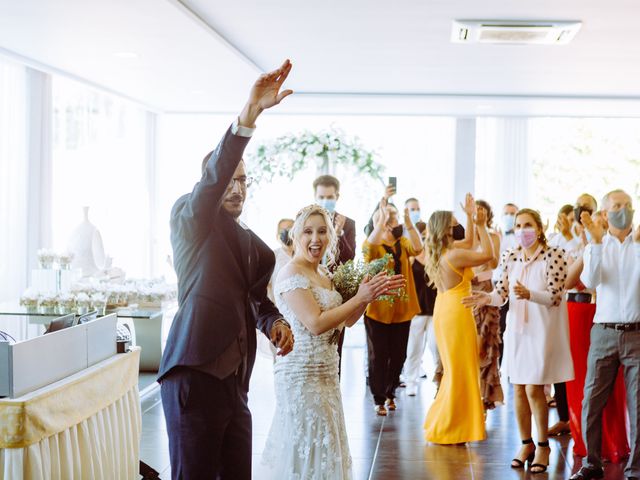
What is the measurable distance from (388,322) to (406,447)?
51.9 inches

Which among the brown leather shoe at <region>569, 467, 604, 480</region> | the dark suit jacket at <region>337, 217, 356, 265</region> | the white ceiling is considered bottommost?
the brown leather shoe at <region>569, 467, 604, 480</region>

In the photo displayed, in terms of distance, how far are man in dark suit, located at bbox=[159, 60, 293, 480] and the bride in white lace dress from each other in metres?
0.89

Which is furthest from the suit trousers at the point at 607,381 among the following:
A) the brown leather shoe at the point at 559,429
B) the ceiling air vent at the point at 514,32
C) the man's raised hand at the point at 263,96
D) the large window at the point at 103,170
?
the large window at the point at 103,170

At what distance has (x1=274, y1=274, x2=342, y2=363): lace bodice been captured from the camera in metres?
3.76

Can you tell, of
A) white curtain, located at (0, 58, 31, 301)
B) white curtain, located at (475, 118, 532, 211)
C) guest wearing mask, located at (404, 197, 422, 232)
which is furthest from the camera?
white curtain, located at (475, 118, 532, 211)

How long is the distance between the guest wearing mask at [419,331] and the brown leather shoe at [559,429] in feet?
5.56

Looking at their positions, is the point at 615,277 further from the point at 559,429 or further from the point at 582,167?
the point at 582,167

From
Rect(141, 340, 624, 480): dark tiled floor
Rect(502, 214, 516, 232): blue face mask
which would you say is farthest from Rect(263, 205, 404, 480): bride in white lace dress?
Rect(502, 214, 516, 232): blue face mask

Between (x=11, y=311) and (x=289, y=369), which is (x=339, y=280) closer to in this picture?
(x=289, y=369)

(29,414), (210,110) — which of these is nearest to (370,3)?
(29,414)

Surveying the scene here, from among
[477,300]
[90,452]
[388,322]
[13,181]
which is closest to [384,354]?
[388,322]

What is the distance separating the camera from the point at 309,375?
12.5 feet

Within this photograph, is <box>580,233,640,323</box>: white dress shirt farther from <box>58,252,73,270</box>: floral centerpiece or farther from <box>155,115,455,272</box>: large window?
<box>155,115,455,272</box>: large window

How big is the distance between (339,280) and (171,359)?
4.47ft
